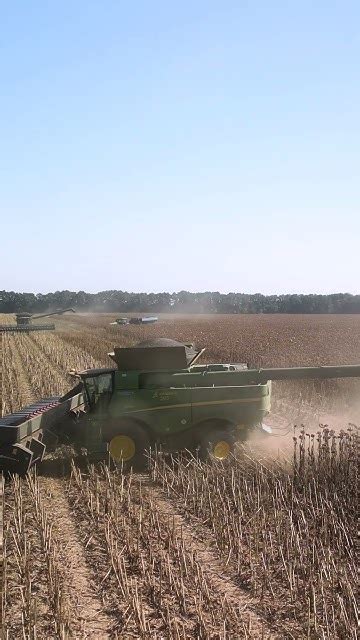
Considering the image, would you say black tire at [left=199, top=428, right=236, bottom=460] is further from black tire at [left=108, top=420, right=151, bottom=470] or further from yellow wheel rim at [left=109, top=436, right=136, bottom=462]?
yellow wheel rim at [left=109, top=436, right=136, bottom=462]

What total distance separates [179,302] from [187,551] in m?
116

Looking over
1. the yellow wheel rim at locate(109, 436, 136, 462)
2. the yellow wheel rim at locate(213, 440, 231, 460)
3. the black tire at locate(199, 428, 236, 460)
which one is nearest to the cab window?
the yellow wheel rim at locate(109, 436, 136, 462)

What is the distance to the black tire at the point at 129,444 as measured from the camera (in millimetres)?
11539

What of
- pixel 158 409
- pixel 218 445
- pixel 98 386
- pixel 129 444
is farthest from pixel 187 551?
pixel 98 386

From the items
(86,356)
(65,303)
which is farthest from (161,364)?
(65,303)

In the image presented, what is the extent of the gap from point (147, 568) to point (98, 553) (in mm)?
948

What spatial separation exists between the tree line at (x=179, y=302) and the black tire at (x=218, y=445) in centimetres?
9308

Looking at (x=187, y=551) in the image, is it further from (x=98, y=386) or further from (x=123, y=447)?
(x=98, y=386)

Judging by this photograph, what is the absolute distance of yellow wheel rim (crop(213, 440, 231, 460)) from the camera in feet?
37.7

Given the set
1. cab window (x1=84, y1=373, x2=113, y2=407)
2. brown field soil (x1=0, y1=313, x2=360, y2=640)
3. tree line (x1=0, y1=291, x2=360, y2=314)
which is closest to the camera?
brown field soil (x1=0, y1=313, x2=360, y2=640)

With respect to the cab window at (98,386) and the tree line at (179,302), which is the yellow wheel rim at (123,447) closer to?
the cab window at (98,386)

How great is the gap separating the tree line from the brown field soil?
94667 millimetres

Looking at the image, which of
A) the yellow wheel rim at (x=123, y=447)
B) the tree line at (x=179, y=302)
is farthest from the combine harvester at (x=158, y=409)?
the tree line at (x=179, y=302)

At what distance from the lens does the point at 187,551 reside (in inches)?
293
